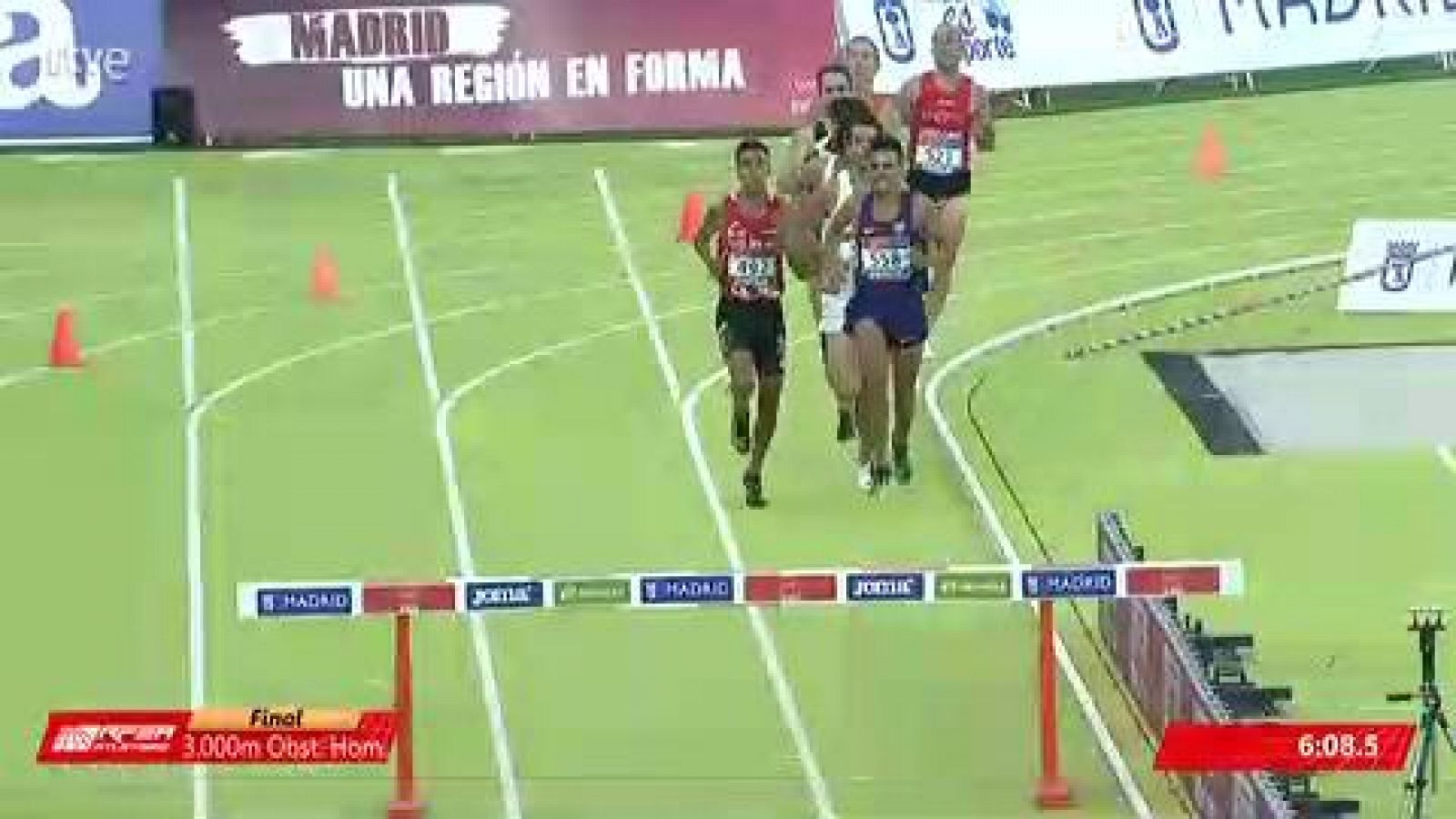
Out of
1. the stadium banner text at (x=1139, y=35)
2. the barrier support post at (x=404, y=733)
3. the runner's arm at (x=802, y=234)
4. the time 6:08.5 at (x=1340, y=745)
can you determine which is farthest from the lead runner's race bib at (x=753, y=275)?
the stadium banner text at (x=1139, y=35)

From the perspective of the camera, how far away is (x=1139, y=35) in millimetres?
30859

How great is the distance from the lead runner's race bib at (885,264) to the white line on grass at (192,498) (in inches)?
127

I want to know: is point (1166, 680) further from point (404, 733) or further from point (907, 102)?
point (907, 102)

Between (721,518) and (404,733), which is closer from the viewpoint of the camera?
(404,733)

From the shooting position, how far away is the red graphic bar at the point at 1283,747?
14.0 m

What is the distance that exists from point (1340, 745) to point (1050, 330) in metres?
9.91

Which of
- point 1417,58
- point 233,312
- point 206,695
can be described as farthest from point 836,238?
point 1417,58

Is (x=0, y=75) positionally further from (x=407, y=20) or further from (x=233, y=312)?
(x=233, y=312)

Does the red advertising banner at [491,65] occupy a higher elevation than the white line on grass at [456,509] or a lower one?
higher

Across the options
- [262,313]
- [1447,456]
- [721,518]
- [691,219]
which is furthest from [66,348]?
[1447,456]

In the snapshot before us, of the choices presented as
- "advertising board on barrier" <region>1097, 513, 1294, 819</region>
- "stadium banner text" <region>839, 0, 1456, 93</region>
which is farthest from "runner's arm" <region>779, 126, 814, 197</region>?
"stadium banner text" <region>839, 0, 1456, 93</region>

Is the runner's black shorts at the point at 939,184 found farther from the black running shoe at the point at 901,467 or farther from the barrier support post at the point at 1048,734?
the barrier support post at the point at 1048,734

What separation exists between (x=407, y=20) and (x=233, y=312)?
5.19 meters

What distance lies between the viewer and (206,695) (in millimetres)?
16812
